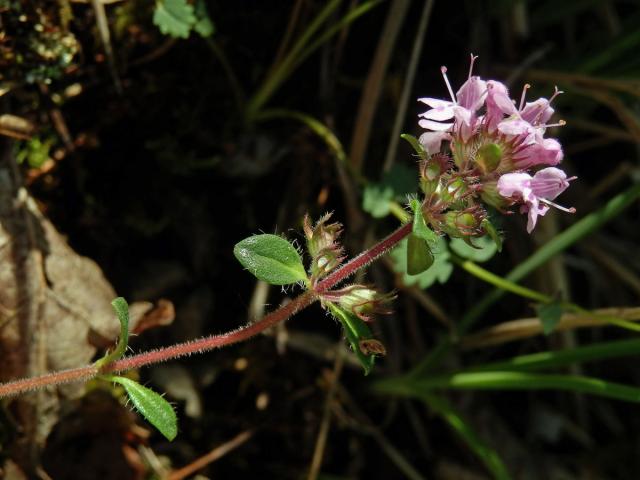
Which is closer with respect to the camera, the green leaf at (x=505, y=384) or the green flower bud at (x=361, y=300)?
the green flower bud at (x=361, y=300)

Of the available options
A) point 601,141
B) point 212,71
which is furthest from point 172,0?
point 601,141

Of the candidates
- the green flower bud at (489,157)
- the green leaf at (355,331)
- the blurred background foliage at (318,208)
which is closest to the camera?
the green flower bud at (489,157)

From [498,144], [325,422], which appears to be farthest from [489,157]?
[325,422]

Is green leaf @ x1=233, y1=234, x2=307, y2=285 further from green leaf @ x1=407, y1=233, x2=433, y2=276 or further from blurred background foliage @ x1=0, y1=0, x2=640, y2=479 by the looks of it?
blurred background foliage @ x1=0, y1=0, x2=640, y2=479

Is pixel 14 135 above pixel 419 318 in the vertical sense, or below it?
above

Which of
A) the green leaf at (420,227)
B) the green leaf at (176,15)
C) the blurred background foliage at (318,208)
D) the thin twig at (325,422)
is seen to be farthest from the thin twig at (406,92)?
the green leaf at (420,227)

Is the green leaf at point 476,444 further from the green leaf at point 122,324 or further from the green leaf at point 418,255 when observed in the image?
the green leaf at point 122,324

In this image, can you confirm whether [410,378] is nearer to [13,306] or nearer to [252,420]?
[252,420]

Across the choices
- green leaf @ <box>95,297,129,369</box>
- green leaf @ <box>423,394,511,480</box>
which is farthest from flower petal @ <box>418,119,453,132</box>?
green leaf @ <box>423,394,511,480</box>
